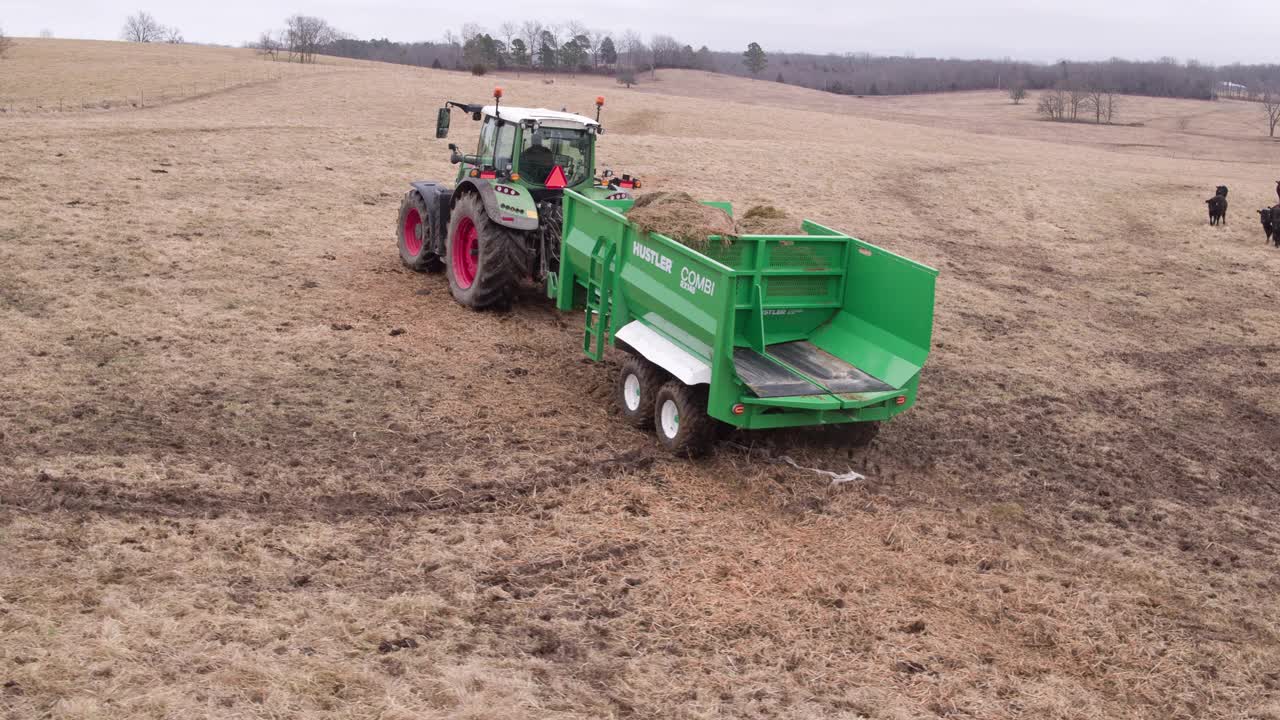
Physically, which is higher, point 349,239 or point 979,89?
point 979,89

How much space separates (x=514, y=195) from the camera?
1111 cm

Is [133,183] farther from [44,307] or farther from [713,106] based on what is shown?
[713,106]

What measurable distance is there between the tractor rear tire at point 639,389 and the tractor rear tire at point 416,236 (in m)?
4.74

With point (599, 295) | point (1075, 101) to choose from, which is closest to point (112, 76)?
point (599, 295)

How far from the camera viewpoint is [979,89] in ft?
294

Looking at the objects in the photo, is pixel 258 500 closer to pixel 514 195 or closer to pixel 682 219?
pixel 682 219

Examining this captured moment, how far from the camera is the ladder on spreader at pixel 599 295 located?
896cm

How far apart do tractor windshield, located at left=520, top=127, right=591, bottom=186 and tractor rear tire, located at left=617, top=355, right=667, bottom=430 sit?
3.52 metres

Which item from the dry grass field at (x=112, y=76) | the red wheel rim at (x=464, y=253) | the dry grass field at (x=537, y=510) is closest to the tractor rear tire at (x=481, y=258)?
the red wheel rim at (x=464, y=253)

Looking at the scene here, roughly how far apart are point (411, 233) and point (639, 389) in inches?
235

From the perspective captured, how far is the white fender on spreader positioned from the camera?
299 inches

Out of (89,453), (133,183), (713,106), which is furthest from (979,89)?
(89,453)

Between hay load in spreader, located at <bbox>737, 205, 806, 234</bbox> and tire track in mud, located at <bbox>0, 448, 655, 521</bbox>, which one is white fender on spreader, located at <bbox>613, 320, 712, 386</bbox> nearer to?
tire track in mud, located at <bbox>0, 448, 655, 521</bbox>

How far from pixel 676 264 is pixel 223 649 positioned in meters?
4.25
